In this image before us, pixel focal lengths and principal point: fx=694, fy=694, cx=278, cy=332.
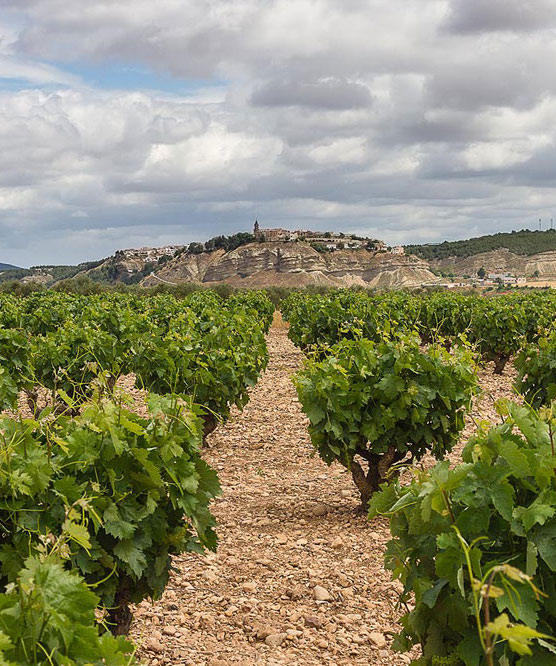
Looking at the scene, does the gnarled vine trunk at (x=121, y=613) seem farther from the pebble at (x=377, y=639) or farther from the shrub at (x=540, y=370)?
the shrub at (x=540, y=370)

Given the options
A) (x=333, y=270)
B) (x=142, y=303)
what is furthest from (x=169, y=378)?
(x=333, y=270)

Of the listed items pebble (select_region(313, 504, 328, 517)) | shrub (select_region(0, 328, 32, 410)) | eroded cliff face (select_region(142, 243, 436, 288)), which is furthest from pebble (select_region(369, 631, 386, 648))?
eroded cliff face (select_region(142, 243, 436, 288))

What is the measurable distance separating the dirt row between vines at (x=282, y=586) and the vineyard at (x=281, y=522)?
2 centimetres

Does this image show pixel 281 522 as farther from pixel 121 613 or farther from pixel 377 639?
pixel 121 613

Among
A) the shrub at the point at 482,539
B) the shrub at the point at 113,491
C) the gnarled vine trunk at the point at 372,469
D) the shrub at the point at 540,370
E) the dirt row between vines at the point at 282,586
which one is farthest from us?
the shrub at the point at 540,370

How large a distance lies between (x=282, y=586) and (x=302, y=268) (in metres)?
90.5

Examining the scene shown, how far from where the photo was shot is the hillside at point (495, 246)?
114 m

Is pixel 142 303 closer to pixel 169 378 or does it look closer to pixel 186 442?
pixel 169 378

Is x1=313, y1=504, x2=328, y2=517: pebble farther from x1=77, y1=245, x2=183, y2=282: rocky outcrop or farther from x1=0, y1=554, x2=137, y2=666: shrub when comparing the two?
x1=77, y1=245, x2=183, y2=282: rocky outcrop

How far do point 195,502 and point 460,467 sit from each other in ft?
5.53

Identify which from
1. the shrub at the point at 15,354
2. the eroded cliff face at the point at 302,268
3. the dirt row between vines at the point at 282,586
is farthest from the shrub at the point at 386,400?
the eroded cliff face at the point at 302,268

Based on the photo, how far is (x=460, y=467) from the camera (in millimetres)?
A: 2961

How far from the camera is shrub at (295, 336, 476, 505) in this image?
6.56 meters

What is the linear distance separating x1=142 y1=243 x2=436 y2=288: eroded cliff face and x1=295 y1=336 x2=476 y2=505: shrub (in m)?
83.9
